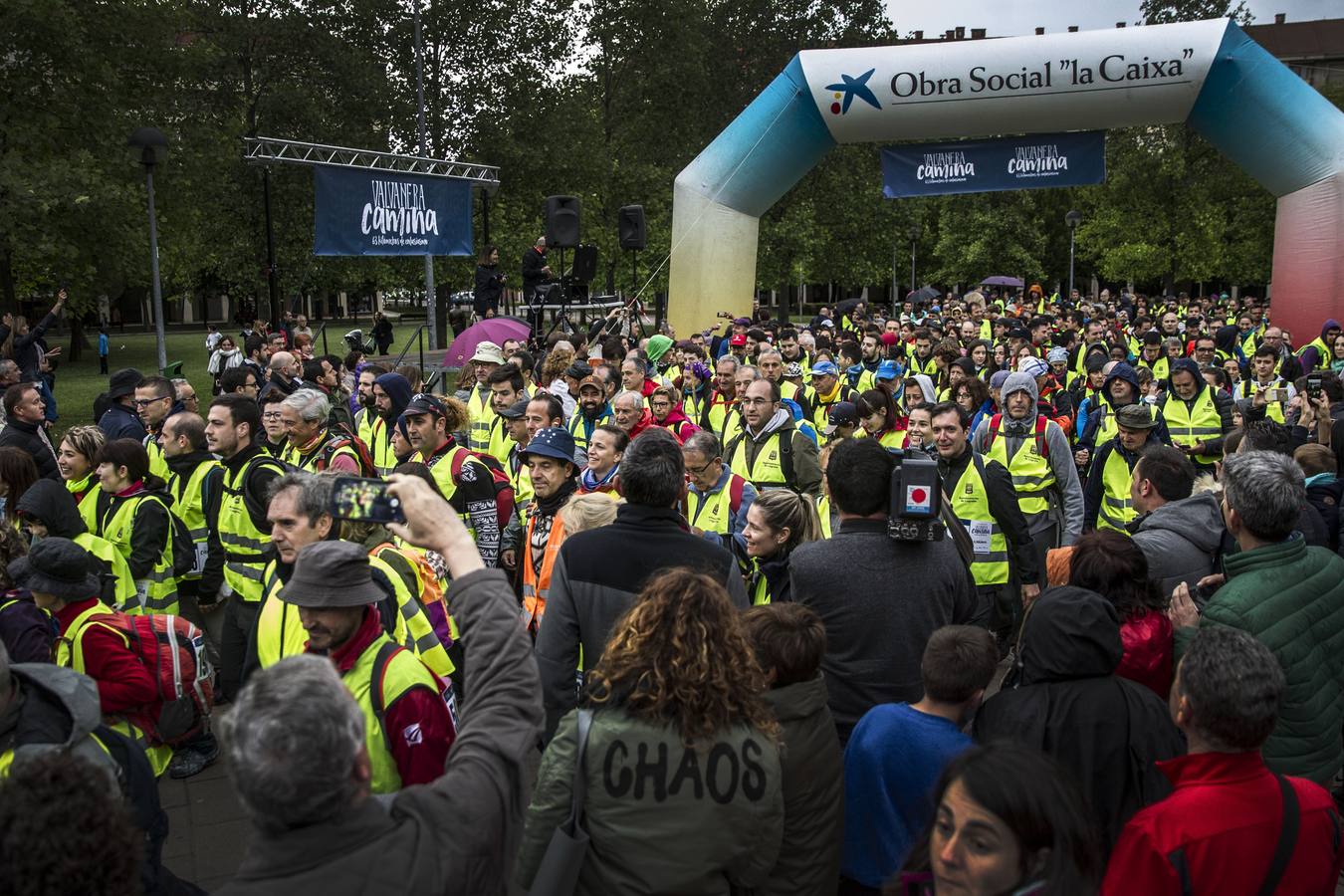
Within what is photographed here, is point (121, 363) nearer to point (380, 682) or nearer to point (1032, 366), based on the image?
point (1032, 366)

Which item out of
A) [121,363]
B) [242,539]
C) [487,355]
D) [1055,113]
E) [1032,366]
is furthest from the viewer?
[121,363]

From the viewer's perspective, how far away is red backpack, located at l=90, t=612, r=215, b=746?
4039mm

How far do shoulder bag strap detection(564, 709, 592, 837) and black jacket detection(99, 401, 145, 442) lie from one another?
6135mm

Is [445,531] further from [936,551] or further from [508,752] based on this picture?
[936,551]

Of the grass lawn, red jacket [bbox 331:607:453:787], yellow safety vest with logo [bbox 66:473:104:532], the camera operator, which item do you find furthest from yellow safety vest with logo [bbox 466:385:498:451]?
the grass lawn

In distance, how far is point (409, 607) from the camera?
Result: 12.6 ft

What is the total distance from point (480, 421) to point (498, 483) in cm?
259

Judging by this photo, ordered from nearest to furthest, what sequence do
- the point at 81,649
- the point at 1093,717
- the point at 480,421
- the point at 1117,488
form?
the point at 1093,717 → the point at 81,649 → the point at 1117,488 → the point at 480,421

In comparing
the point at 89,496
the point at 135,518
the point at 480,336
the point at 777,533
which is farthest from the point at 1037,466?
the point at 480,336

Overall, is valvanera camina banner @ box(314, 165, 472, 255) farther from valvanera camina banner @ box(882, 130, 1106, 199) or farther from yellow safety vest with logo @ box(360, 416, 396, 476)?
valvanera camina banner @ box(882, 130, 1106, 199)

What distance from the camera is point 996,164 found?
57.7ft

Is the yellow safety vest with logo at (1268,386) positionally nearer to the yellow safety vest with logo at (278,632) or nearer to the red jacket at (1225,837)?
the red jacket at (1225,837)

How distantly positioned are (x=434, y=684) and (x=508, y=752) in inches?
38.5

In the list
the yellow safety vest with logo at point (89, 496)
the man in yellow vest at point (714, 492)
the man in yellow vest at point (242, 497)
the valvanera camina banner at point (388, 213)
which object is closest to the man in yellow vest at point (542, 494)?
the man in yellow vest at point (714, 492)
